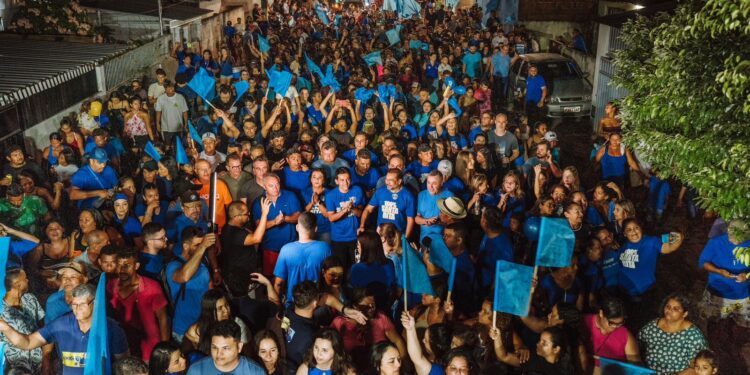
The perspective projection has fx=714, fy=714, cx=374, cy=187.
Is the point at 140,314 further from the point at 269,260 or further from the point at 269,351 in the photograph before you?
the point at 269,260

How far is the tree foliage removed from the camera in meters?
5.05

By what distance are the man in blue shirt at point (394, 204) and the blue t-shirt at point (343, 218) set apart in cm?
12

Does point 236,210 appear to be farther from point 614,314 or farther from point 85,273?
point 614,314

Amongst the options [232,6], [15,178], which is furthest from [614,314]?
[232,6]

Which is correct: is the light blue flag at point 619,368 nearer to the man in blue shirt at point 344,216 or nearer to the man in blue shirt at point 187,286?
the man in blue shirt at point 187,286

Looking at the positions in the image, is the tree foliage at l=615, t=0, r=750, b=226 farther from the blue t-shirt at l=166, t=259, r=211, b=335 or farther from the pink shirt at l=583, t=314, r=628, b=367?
the blue t-shirt at l=166, t=259, r=211, b=335

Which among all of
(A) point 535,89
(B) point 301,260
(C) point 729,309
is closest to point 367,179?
(B) point 301,260

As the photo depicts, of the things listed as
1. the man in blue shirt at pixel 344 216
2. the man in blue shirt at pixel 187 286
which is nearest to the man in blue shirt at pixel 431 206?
the man in blue shirt at pixel 344 216

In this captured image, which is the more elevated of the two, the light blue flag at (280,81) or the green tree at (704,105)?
the green tree at (704,105)

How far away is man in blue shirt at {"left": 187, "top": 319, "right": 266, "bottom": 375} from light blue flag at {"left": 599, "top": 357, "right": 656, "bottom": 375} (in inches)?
98.9

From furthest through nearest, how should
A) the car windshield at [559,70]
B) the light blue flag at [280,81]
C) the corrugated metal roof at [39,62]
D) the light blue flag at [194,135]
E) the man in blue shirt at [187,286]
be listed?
1. the car windshield at [559,70]
2. the light blue flag at [280,81]
3. the corrugated metal roof at [39,62]
4. the light blue flag at [194,135]
5. the man in blue shirt at [187,286]

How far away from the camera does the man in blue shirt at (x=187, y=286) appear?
247 inches

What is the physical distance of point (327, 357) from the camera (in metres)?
5.16

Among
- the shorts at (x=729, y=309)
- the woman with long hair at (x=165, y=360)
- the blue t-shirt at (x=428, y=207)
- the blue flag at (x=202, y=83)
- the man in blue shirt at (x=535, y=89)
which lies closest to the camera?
the woman with long hair at (x=165, y=360)
